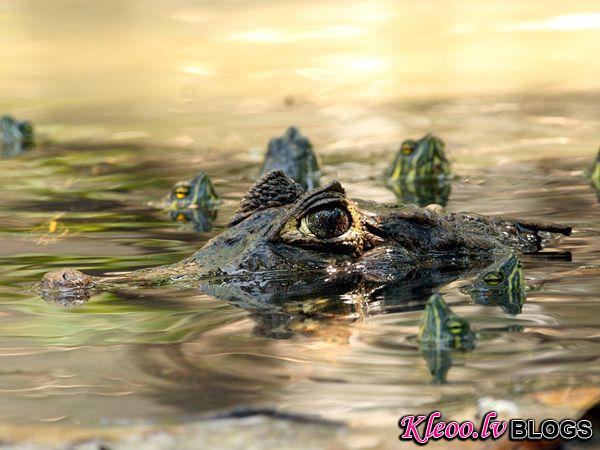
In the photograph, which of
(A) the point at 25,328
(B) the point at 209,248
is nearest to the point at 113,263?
(B) the point at 209,248

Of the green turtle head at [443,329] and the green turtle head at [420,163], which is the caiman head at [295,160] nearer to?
the green turtle head at [420,163]

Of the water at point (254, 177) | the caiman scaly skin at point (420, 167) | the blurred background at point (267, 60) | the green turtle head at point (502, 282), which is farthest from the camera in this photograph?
the blurred background at point (267, 60)

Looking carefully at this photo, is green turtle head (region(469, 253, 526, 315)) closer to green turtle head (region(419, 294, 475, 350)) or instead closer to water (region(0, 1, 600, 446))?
water (region(0, 1, 600, 446))

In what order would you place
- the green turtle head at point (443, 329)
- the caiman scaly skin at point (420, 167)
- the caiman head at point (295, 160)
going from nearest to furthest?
the green turtle head at point (443, 329), the caiman scaly skin at point (420, 167), the caiman head at point (295, 160)

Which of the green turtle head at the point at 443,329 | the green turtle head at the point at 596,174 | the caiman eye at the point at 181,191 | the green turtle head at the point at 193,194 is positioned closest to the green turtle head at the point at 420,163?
the green turtle head at the point at 596,174

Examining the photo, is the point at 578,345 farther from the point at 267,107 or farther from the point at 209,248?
the point at 267,107

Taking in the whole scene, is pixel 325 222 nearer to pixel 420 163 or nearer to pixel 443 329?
pixel 443 329

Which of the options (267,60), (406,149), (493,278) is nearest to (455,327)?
(493,278)

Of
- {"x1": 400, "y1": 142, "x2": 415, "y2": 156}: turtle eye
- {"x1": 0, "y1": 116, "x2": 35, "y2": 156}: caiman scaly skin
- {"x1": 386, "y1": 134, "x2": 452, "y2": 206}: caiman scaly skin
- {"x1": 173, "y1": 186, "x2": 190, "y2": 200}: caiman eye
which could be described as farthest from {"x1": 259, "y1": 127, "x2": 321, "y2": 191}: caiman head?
{"x1": 0, "y1": 116, "x2": 35, "y2": 156}: caiman scaly skin
